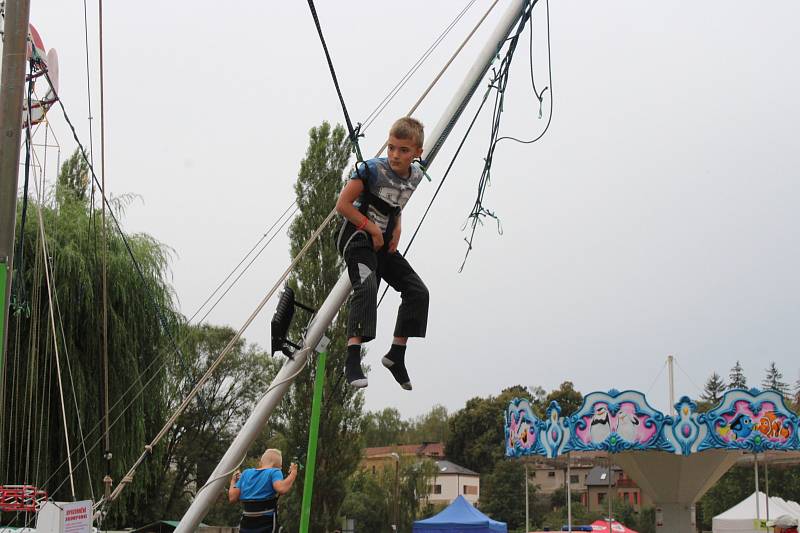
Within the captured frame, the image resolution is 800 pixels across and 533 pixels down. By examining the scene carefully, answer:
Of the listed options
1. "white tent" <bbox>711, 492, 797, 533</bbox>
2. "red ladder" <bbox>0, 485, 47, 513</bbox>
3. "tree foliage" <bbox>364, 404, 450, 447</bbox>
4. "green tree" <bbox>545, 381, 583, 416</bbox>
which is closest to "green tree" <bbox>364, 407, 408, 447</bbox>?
"tree foliage" <bbox>364, 404, 450, 447</bbox>

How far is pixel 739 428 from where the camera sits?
48.5 feet

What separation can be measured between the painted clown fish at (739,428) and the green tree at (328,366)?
29.7ft

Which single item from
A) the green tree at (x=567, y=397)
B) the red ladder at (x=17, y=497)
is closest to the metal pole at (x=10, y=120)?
the red ladder at (x=17, y=497)

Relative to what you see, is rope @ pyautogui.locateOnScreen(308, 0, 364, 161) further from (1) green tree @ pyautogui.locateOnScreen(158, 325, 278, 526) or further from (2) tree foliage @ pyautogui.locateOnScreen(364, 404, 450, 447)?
(2) tree foliage @ pyautogui.locateOnScreen(364, 404, 450, 447)

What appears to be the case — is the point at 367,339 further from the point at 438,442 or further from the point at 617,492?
the point at 438,442

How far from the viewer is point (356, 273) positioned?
3957 millimetres

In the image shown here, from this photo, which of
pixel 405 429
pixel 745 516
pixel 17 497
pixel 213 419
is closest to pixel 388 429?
pixel 405 429

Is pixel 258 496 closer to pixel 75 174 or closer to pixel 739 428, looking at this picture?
pixel 739 428

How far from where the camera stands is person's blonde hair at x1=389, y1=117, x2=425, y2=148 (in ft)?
13.1

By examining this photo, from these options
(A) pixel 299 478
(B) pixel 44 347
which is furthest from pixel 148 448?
(A) pixel 299 478

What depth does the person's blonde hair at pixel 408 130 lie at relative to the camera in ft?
13.1

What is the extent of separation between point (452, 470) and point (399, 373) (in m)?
59.5

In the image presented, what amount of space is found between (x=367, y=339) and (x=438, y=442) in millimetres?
76634

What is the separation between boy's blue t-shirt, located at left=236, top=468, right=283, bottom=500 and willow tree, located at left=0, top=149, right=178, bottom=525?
791 cm
